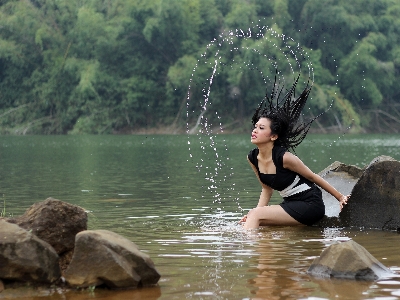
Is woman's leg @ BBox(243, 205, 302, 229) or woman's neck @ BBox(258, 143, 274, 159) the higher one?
woman's neck @ BBox(258, 143, 274, 159)

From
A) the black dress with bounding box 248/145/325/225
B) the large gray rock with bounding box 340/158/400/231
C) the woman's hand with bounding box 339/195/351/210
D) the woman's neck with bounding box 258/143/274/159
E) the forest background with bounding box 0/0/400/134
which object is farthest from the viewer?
the forest background with bounding box 0/0/400/134

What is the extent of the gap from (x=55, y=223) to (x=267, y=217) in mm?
3704

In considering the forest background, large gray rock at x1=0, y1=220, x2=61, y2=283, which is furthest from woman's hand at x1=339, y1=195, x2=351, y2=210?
the forest background

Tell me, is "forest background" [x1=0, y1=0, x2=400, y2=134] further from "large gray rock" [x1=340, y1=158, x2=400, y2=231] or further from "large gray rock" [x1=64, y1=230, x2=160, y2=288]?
"large gray rock" [x1=64, y1=230, x2=160, y2=288]

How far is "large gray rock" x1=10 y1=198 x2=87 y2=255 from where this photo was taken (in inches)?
299

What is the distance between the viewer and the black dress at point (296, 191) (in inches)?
421

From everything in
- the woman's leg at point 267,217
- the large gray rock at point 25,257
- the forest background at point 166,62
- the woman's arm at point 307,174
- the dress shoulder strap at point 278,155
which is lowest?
the woman's leg at point 267,217

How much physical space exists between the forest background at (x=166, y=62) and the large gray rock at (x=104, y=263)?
54.8 meters

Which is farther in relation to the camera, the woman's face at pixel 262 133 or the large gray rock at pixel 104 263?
the woman's face at pixel 262 133

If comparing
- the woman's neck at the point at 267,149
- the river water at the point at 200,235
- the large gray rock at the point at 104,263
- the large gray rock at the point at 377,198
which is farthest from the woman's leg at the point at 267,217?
the large gray rock at the point at 104,263

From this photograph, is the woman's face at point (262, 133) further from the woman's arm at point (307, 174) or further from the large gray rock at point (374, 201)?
the large gray rock at point (374, 201)

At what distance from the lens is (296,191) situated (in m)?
10.8

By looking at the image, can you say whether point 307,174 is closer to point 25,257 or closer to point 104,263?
point 104,263

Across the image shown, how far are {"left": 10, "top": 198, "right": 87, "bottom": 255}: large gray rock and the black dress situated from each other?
352 cm
